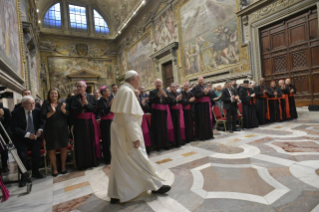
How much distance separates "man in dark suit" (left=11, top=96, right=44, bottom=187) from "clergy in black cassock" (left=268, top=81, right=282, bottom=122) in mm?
7427

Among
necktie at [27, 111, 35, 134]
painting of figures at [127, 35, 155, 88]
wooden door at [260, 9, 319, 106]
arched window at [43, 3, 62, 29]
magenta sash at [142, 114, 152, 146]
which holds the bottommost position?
magenta sash at [142, 114, 152, 146]

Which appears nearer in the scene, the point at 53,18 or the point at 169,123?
the point at 169,123

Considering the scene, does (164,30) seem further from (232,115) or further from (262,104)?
(232,115)

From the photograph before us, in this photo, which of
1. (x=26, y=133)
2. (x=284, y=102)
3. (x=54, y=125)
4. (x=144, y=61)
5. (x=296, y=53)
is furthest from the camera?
(x=144, y=61)

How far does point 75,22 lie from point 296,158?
24.3 meters

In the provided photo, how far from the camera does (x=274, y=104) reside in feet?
22.7

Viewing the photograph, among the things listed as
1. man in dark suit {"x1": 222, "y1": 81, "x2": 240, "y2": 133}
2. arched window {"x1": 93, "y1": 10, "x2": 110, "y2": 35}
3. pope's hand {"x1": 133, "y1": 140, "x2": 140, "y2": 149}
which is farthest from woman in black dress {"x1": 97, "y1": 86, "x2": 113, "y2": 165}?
arched window {"x1": 93, "y1": 10, "x2": 110, "y2": 35}

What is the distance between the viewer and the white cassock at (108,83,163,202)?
2078 mm

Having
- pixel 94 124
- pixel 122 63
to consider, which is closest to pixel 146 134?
pixel 94 124

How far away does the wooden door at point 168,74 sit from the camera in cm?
1371

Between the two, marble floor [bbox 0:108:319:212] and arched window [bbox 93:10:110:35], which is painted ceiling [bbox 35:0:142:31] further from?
marble floor [bbox 0:108:319:212]

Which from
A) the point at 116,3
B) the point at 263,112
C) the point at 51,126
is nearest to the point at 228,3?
the point at 263,112

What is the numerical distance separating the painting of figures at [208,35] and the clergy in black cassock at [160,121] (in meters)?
5.98

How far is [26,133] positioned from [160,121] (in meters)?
2.75
